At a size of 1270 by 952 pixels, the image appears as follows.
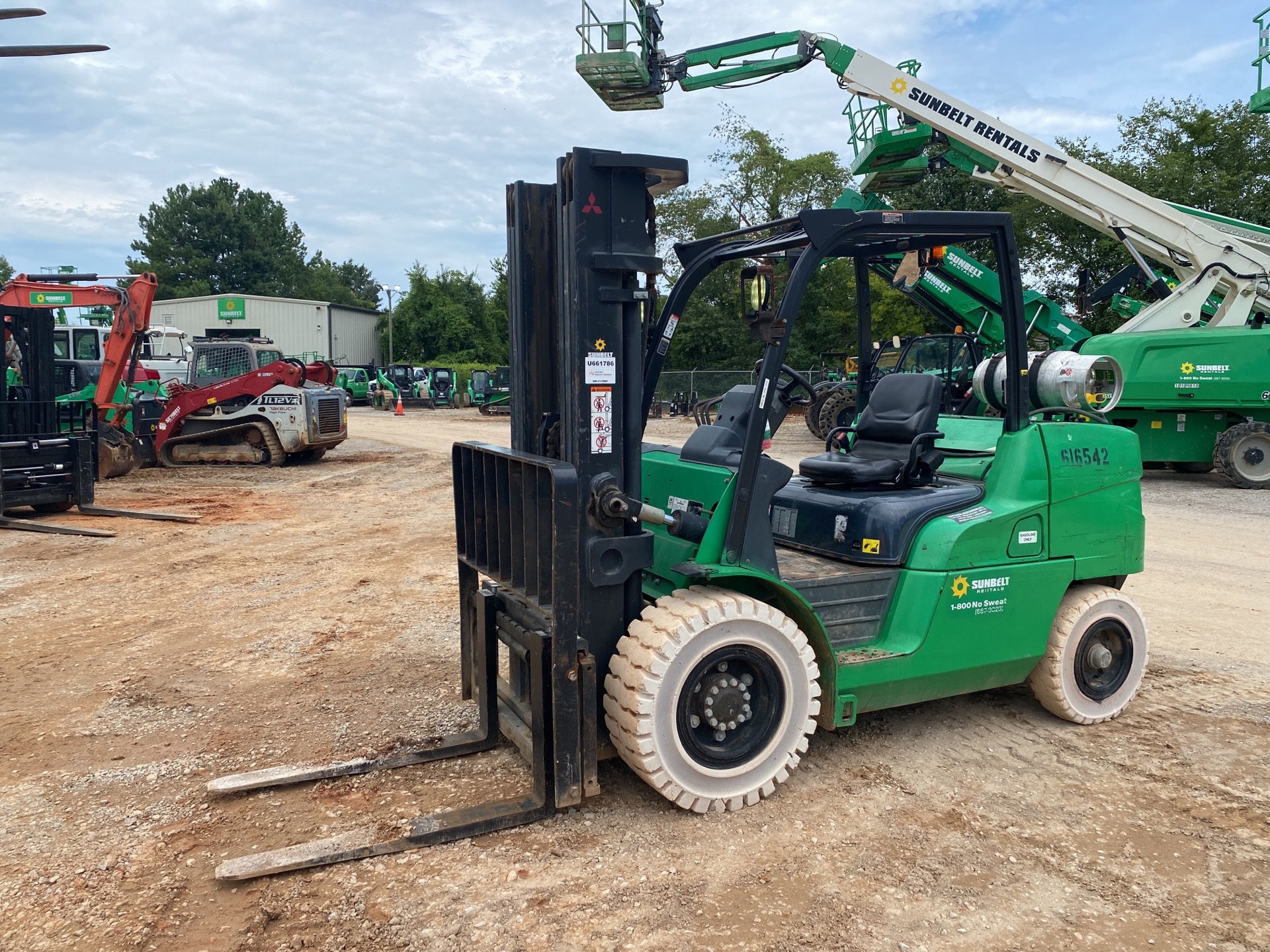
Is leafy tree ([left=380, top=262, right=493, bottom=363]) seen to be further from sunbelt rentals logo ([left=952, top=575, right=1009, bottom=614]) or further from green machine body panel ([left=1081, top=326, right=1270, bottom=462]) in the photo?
sunbelt rentals logo ([left=952, top=575, right=1009, bottom=614])

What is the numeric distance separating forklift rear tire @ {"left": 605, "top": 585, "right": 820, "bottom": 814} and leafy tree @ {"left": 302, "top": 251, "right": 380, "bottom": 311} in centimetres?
7059

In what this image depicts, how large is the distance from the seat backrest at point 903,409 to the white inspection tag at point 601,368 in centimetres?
204

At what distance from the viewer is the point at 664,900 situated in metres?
3.31

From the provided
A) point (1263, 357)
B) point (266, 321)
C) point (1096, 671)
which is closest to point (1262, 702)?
point (1096, 671)

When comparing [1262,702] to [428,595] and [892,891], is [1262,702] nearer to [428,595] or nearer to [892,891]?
[892,891]

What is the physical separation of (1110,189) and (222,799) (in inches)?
660

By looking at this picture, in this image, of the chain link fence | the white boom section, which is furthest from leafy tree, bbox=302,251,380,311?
the white boom section

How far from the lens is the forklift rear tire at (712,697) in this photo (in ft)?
12.3

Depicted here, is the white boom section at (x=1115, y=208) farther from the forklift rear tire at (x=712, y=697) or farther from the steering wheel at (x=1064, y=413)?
the forklift rear tire at (x=712, y=697)

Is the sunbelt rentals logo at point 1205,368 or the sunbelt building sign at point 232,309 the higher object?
the sunbelt building sign at point 232,309

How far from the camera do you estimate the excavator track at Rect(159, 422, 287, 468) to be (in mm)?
18422

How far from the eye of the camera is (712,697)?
3.93 metres

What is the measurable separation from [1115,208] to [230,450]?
55.9ft

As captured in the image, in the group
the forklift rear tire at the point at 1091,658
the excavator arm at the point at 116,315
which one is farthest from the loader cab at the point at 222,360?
the forklift rear tire at the point at 1091,658
